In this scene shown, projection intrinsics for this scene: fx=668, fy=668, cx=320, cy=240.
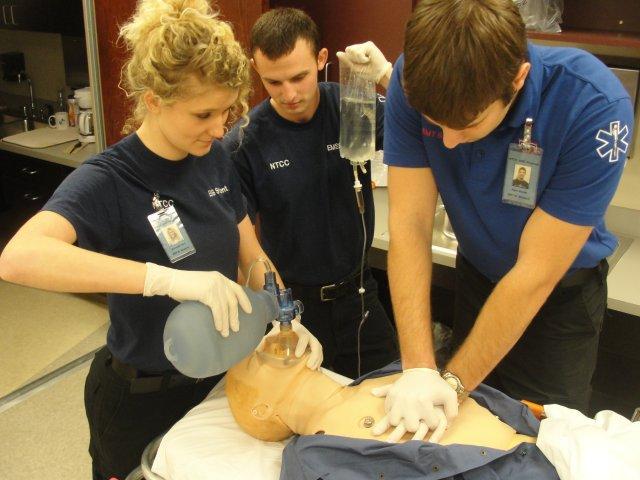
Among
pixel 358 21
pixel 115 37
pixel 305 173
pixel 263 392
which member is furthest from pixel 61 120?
pixel 263 392

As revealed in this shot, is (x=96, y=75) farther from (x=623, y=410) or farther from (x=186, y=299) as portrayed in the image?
(x=623, y=410)

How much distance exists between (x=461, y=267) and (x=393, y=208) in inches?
12.4

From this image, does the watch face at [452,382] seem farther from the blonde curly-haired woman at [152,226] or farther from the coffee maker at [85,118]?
the coffee maker at [85,118]

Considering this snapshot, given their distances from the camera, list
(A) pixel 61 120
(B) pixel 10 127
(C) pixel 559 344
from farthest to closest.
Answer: (B) pixel 10 127 → (A) pixel 61 120 → (C) pixel 559 344

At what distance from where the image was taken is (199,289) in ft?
4.33

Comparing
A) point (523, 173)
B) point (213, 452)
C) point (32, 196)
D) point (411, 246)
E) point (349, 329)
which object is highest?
point (523, 173)

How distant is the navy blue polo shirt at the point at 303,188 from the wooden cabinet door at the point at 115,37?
0.66 meters

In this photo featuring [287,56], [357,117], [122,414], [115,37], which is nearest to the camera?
[122,414]

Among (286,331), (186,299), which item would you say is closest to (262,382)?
(286,331)

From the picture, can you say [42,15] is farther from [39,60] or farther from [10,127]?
[10,127]

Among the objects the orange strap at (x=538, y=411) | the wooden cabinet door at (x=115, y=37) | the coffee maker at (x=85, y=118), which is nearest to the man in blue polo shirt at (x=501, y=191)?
the orange strap at (x=538, y=411)

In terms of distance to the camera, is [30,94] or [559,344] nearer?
[559,344]

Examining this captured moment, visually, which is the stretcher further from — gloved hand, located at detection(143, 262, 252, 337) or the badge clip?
the badge clip

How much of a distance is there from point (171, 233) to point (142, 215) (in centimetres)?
7
